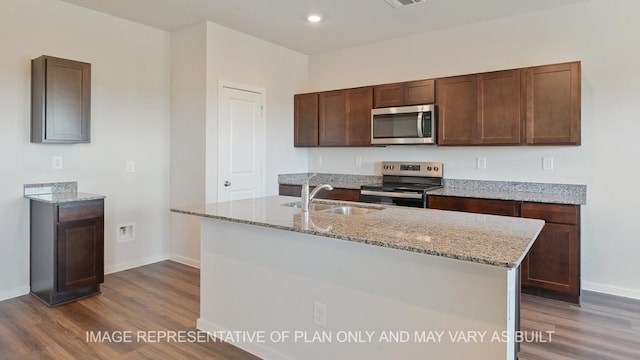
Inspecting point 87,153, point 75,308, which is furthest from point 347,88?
point 75,308

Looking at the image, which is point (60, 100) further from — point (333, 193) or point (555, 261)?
point (555, 261)

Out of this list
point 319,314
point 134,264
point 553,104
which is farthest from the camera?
point 134,264

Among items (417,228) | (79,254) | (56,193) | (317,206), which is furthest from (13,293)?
(417,228)

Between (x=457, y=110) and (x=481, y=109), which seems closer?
(x=481, y=109)

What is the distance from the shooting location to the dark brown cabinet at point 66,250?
3.17 meters

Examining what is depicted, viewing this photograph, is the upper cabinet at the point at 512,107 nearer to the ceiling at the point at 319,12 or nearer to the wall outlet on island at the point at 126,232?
the ceiling at the point at 319,12

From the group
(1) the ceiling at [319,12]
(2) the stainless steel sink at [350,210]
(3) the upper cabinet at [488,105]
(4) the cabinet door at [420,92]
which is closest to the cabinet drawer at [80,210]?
(1) the ceiling at [319,12]

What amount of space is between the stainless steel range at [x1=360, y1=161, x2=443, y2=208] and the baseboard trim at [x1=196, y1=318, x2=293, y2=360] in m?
2.15

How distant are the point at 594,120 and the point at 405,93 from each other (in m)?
1.76

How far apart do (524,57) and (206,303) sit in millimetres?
3681

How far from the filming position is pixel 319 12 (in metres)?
3.87

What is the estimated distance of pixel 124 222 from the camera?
4.21 meters

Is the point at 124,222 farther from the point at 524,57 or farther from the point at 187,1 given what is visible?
the point at 524,57

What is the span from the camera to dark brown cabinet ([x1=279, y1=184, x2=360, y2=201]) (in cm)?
454
